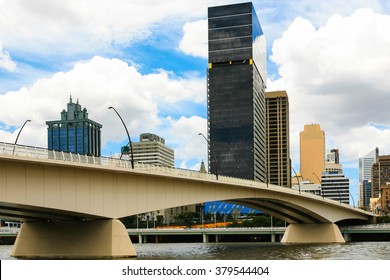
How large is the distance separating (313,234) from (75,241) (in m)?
56.6

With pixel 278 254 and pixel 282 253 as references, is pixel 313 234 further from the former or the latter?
pixel 278 254

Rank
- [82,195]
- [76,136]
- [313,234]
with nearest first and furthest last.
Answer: [82,195] → [76,136] → [313,234]

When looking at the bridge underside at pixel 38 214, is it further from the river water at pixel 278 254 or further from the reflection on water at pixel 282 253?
the reflection on water at pixel 282 253

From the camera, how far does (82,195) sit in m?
46.4

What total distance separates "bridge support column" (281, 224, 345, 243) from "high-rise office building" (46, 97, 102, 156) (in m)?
54.8

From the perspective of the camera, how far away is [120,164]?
163ft

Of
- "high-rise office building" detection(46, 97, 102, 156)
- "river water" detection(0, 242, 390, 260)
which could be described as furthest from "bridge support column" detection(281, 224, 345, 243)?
"high-rise office building" detection(46, 97, 102, 156)

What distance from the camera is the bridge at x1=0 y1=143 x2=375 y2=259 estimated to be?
41656 mm

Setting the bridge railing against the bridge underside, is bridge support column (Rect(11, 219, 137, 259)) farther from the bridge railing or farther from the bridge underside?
the bridge railing

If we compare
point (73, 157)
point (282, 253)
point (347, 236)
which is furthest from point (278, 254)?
point (347, 236)
